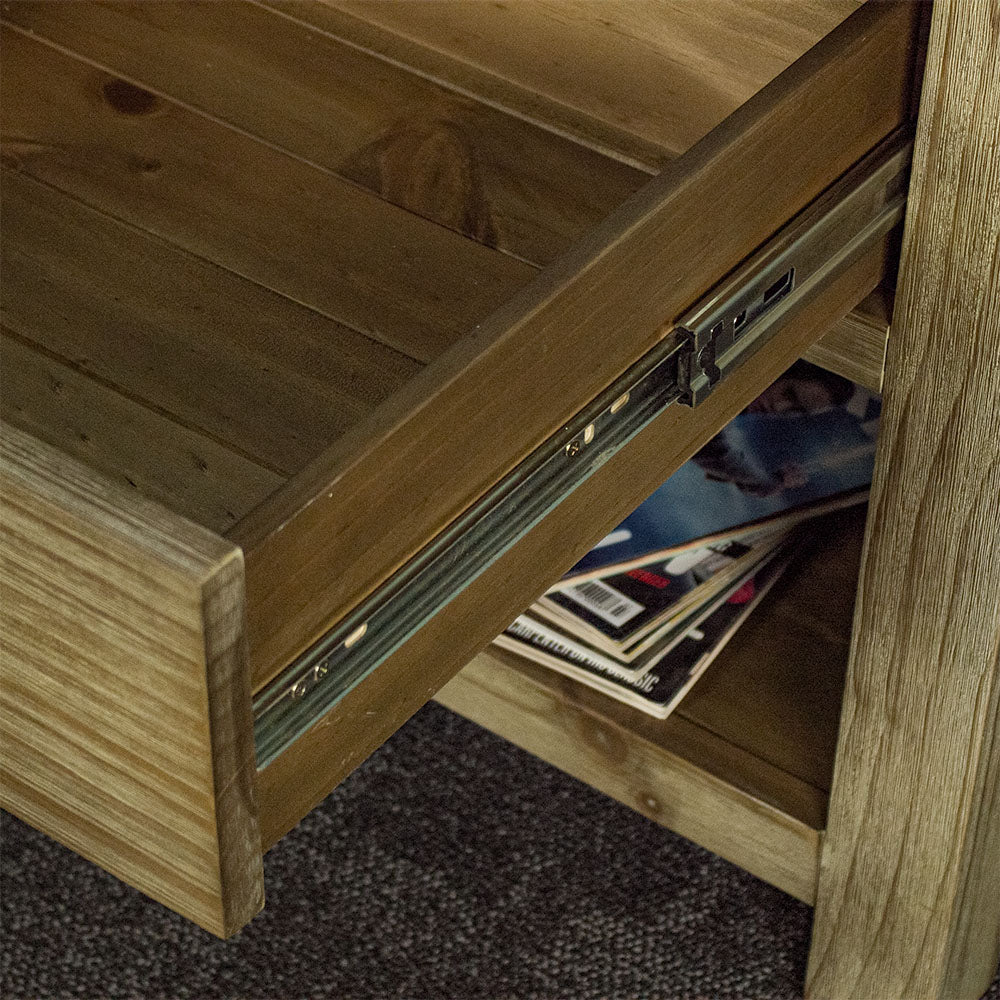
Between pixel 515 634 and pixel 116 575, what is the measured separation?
0.64 meters

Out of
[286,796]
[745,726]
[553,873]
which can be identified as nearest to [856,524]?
[745,726]

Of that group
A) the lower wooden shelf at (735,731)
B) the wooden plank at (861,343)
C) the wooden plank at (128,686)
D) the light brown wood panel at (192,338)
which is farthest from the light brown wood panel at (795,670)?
the wooden plank at (128,686)

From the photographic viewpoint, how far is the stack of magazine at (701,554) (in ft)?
3.57

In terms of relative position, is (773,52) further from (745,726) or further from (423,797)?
(423,797)

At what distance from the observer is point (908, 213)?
775 millimetres

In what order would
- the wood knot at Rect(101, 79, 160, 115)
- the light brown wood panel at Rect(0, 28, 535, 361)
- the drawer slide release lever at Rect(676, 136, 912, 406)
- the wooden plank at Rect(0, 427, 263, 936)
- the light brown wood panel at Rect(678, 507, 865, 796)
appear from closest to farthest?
the wooden plank at Rect(0, 427, 263, 936) → the drawer slide release lever at Rect(676, 136, 912, 406) → the light brown wood panel at Rect(0, 28, 535, 361) → the wood knot at Rect(101, 79, 160, 115) → the light brown wood panel at Rect(678, 507, 865, 796)

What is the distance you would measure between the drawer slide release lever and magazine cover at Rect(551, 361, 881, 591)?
39 cm

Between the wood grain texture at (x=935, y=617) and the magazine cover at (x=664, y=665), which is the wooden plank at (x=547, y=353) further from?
the magazine cover at (x=664, y=665)

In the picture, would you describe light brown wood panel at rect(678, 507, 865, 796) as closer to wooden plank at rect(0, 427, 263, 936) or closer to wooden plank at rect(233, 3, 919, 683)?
wooden plank at rect(233, 3, 919, 683)

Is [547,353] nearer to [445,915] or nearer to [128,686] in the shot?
[128,686]

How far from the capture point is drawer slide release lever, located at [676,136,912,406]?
2.14ft

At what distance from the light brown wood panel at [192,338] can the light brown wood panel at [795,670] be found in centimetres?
39

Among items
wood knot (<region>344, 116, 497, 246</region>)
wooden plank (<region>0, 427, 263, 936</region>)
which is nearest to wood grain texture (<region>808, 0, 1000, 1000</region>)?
wood knot (<region>344, 116, 497, 246</region>)

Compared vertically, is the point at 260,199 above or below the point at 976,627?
above
